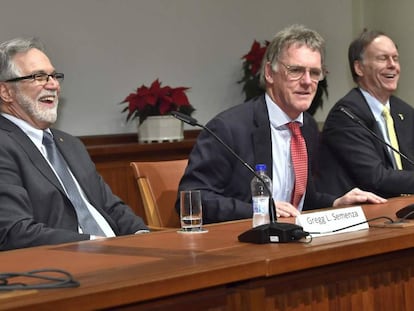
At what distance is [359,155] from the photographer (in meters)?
4.11

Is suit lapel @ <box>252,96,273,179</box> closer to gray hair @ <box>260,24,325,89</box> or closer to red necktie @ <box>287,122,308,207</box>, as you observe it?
red necktie @ <box>287,122,308,207</box>

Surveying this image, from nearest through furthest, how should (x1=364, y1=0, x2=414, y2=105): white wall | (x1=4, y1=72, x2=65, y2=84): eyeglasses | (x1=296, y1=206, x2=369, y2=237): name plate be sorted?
(x1=296, y1=206, x2=369, y2=237): name plate, (x1=4, y1=72, x2=65, y2=84): eyeglasses, (x1=364, y1=0, x2=414, y2=105): white wall

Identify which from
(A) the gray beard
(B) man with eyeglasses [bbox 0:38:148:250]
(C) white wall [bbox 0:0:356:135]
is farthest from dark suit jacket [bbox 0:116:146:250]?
(C) white wall [bbox 0:0:356:135]

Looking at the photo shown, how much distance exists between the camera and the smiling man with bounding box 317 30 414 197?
409 centimetres

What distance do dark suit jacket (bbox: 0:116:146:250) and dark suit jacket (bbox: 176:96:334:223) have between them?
0.30 meters

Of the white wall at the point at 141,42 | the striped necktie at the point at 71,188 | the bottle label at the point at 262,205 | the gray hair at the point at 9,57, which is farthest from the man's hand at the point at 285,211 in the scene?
the white wall at the point at 141,42

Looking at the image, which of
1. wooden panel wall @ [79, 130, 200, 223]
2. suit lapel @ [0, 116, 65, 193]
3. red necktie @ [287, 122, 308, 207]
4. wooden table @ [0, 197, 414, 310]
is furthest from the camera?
wooden panel wall @ [79, 130, 200, 223]

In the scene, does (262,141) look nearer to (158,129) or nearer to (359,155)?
(359,155)

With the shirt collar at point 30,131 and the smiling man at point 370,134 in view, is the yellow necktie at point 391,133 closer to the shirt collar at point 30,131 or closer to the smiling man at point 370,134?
the smiling man at point 370,134

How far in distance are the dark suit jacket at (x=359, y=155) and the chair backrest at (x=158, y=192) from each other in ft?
2.54

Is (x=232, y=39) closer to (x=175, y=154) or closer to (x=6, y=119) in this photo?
(x=175, y=154)

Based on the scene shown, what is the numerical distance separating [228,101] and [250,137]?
2901mm

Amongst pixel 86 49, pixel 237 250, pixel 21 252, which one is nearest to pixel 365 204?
pixel 237 250

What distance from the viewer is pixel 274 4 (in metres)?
6.79
